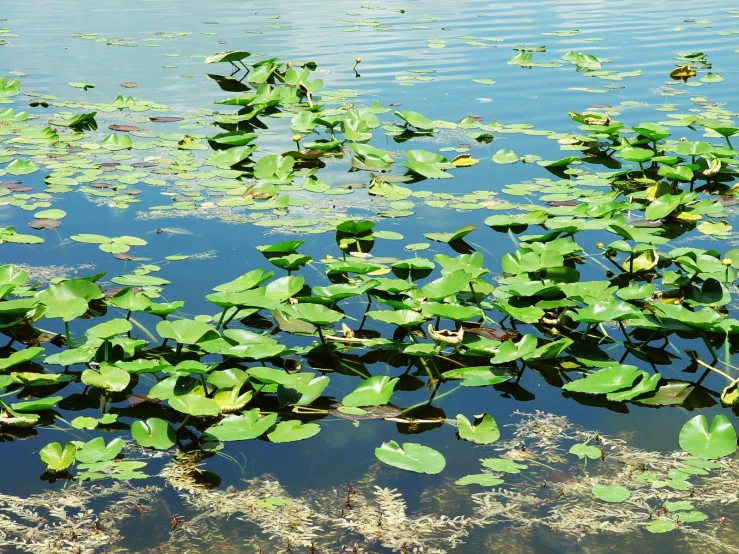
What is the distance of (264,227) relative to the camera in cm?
345

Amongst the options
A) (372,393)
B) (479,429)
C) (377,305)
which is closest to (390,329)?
(377,305)

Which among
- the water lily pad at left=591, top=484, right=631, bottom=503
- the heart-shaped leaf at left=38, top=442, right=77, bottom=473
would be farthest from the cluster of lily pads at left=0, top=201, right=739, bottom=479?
the water lily pad at left=591, top=484, right=631, bottom=503

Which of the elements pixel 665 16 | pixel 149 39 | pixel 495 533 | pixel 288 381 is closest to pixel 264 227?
pixel 288 381

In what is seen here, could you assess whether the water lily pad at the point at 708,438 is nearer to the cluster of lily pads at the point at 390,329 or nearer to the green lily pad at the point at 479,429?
the cluster of lily pads at the point at 390,329

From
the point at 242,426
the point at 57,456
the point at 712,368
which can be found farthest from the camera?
the point at 712,368

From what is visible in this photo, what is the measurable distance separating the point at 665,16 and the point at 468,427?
794 centimetres

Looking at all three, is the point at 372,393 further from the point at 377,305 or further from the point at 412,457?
the point at 377,305

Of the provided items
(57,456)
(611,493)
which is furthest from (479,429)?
(57,456)

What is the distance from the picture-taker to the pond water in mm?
1819

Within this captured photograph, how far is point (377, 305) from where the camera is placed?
276cm

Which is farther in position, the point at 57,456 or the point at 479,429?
the point at 479,429

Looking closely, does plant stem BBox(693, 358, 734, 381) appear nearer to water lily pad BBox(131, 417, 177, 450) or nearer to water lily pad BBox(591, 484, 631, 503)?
water lily pad BBox(591, 484, 631, 503)

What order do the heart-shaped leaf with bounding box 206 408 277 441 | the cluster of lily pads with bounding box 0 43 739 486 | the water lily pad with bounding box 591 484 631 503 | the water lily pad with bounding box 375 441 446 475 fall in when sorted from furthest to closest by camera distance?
the cluster of lily pads with bounding box 0 43 739 486 → the heart-shaped leaf with bounding box 206 408 277 441 → the water lily pad with bounding box 375 441 446 475 → the water lily pad with bounding box 591 484 631 503

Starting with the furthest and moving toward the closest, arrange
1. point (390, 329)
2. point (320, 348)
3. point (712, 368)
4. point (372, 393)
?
point (390, 329)
point (320, 348)
point (712, 368)
point (372, 393)
